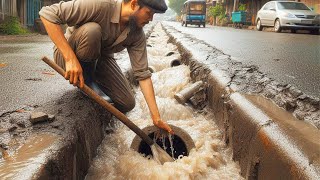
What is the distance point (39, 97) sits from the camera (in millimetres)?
3127

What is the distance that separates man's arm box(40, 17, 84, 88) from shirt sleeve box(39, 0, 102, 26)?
0.07m

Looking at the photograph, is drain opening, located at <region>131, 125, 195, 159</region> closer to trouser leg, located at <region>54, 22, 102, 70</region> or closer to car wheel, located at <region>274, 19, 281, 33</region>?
trouser leg, located at <region>54, 22, 102, 70</region>

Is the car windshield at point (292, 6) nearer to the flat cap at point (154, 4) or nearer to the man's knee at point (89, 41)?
the man's knee at point (89, 41)

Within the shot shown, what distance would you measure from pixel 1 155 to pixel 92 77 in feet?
6.04

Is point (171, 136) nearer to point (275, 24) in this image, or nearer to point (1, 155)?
point (1, 155)

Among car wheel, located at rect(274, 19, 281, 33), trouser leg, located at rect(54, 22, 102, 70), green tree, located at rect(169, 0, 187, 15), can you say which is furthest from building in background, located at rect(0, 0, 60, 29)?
green tree, located at rect(169, 0, 187, 15)

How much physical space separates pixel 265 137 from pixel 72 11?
1850 millimetres

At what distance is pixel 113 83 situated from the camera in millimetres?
3629

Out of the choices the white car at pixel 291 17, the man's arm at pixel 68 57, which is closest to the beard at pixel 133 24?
the man's arm at pixel 68 57

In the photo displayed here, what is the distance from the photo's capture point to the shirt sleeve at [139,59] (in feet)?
10.3

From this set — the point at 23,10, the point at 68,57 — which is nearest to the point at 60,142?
the point at 68,57

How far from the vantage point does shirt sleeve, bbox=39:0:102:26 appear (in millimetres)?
2730

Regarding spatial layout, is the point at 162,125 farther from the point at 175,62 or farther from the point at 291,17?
the point at 291,17

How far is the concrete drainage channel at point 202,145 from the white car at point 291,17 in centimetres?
1313
